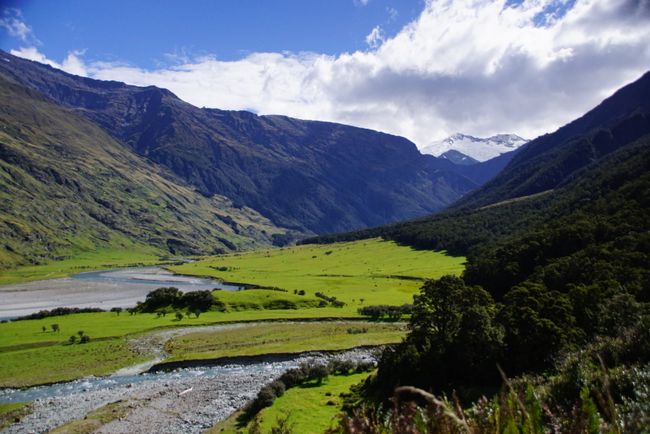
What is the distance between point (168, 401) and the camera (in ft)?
170

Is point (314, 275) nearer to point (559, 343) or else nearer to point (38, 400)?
point (38, 400)

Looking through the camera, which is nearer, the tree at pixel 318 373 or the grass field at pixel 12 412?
the grass field at pixel 12 412

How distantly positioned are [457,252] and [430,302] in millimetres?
145053

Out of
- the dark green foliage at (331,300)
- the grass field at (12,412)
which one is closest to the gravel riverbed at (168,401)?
the grass field at (12,412)

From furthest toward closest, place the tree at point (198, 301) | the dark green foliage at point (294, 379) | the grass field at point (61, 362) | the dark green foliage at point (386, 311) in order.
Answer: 1. the tree at point (198, 301)
2. the dark green foliage at point (386, 311)
3. the grass field at point (61, 362)
4. the dark green foliage at point (294, 379)

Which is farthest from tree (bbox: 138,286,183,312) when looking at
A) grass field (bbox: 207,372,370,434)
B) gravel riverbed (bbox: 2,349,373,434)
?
grass field (bbox: 207,372,370,434)

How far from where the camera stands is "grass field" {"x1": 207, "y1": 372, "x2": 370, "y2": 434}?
1592 inches

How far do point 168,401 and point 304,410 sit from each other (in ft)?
56.1

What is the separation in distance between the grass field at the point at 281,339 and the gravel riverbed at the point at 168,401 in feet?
23.4

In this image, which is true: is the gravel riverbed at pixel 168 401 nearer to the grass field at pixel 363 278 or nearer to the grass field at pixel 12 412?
the grass field at pixel 12 412

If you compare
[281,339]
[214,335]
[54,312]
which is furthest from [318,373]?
[54,312]

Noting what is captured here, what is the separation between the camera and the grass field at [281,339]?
73938mm

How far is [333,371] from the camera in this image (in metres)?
58.6

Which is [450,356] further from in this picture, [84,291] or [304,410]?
[84,291]
